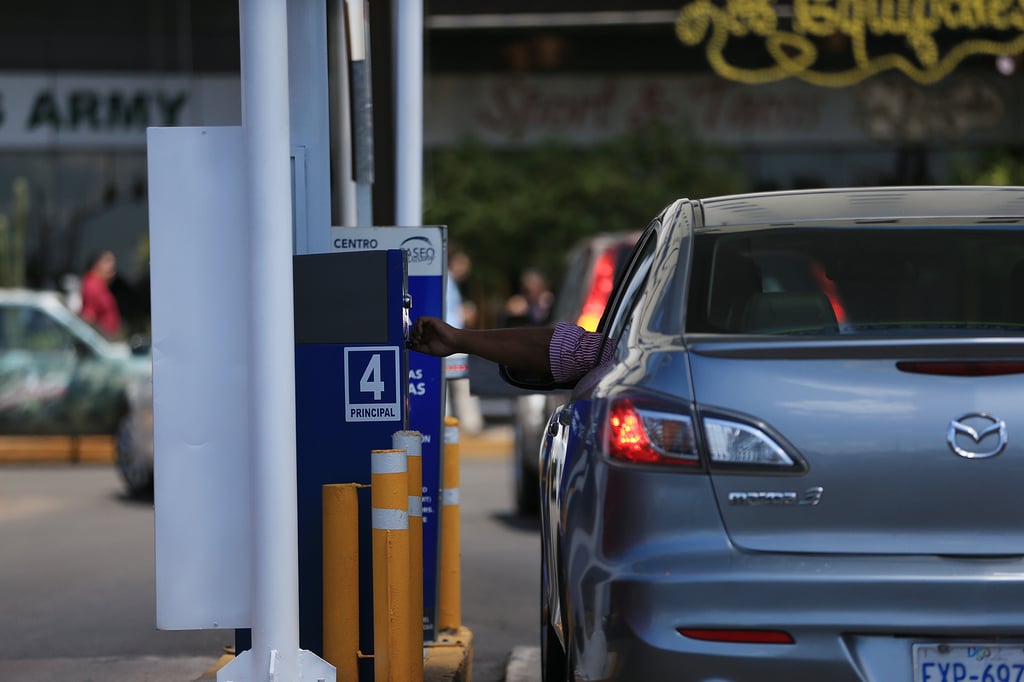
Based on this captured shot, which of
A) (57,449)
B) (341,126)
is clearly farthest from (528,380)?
(57,449)

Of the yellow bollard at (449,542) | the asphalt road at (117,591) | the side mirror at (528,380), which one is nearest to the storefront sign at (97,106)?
the asphalt road at (117,591)

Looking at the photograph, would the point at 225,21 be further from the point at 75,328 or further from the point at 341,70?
the point at 341,70

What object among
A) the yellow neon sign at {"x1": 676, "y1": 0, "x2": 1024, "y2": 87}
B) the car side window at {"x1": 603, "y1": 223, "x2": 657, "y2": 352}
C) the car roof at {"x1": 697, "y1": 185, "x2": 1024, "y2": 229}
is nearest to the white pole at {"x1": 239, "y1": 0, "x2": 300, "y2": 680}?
the car side window at {"x1": 603, "y1": 223, "x2": 657, "y2": 352}

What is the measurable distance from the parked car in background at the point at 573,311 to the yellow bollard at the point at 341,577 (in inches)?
197

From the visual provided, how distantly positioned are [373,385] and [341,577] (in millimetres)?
639

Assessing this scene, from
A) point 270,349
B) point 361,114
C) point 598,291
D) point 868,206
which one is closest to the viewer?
point 868,206

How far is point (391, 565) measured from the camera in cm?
→ 495

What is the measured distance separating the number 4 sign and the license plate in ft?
7.27

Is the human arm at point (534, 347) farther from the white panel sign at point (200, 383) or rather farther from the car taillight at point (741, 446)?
the car taillight at point (741, 446)

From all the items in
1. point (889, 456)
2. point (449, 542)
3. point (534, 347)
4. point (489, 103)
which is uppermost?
point (489, 103)

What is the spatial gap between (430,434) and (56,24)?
2081cm

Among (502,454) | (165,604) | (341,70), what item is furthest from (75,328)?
(165,604)

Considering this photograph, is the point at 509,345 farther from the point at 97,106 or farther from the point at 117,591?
the point at 97,106

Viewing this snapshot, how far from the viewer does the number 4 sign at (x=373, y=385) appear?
5.25 meters
